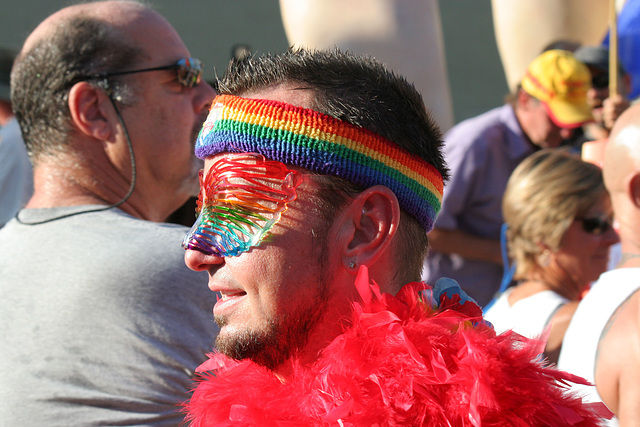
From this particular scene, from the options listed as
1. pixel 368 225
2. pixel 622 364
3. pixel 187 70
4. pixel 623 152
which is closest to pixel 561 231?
pixel 623 152

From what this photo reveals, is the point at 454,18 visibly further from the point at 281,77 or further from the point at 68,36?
the point at 281,77

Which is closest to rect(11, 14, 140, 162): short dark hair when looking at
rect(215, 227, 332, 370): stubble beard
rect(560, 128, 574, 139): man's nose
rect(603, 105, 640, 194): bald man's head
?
rect(215, 227, 332, 370): stubble beard

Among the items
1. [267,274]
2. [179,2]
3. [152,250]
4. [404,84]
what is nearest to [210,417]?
[267,274]

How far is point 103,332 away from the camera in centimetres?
192

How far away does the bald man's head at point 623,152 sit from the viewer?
2258 mm

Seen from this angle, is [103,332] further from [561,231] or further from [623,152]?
[561,231]

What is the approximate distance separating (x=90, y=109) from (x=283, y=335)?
50.6 inches

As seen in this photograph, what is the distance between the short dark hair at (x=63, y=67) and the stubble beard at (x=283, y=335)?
3.98 feet

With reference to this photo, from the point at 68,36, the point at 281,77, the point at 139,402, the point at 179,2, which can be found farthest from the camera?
the point at 179,2

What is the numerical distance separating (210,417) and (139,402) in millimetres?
496

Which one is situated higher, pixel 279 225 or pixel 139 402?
pixel 279 225

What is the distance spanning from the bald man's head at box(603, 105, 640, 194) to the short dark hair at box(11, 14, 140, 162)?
1.58 m

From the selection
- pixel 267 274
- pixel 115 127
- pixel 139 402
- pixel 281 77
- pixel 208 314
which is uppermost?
pixel 281 77

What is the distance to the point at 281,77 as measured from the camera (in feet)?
4.91
